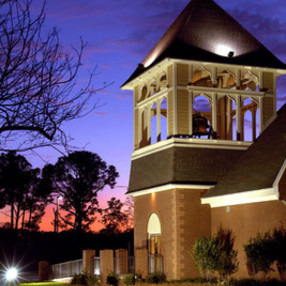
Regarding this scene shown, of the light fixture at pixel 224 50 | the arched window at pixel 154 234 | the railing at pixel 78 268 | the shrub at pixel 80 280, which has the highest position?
the light fixture at pixel 224 50

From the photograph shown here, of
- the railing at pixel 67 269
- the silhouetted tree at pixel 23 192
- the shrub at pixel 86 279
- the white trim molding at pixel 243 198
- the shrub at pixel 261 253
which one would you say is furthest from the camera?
the silhouetted tree at pixel 23 192

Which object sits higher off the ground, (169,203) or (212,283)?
(169,203)

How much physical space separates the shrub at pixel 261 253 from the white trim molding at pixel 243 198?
154cm

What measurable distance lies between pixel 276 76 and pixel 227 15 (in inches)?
158

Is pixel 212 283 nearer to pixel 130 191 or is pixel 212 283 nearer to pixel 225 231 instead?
pixel 225 231

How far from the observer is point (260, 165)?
29.7m

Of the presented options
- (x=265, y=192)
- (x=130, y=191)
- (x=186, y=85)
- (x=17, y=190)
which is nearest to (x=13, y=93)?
(x=265, y=192)

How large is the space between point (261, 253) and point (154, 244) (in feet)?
29.2

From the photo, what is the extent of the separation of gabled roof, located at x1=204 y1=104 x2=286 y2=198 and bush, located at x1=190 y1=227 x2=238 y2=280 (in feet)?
7.36

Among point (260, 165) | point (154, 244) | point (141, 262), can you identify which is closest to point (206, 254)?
point (260, 165)

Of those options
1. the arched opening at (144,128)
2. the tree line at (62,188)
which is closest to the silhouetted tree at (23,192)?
the tree line at (62,188)

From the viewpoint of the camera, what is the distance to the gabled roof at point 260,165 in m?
28.2

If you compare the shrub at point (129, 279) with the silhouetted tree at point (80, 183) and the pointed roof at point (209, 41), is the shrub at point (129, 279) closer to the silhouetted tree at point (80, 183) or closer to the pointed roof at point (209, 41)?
the pointed roof at point (209, 41)

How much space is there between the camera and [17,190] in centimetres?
8219
